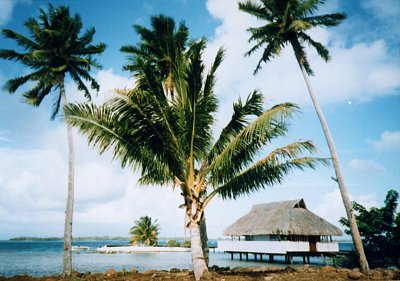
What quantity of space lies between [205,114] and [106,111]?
9.31ft

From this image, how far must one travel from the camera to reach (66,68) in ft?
47.8

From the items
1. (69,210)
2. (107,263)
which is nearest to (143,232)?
(107,263)

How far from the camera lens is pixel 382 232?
16.4m

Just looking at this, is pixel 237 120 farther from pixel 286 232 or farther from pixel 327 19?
pixel 286 232

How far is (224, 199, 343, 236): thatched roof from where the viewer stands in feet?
79.1

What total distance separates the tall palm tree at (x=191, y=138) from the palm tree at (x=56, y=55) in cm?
661

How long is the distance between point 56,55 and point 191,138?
29.9 ft

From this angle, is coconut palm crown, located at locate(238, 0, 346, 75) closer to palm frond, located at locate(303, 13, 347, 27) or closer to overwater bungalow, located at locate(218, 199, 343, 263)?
palm frond, located at locate(303, 13, 347, 27)

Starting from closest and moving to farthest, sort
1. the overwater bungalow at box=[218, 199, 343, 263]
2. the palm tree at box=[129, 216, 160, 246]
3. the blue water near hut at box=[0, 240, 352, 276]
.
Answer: the blue water near hut at box=[0, 240, 352, 276], the overwater bungalow at box=[218, 199, 343, 263], the palm tree at box=[129, 216, 160, 246]

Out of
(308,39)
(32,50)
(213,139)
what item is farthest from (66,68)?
(308,39)

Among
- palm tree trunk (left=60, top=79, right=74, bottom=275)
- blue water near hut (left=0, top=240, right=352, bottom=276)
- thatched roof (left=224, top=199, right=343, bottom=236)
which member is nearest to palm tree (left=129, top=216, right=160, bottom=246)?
blue water near hut (left=0, top=240, right=352, bottom=276)

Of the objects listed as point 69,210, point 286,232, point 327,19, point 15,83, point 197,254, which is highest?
point 327,19

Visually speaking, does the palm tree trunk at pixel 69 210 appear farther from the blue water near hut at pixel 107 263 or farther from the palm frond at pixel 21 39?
the blue water near hut at pixel 107 263

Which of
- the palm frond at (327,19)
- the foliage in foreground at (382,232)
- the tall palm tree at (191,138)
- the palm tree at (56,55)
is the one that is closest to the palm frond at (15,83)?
the palm tree at (56,55)
